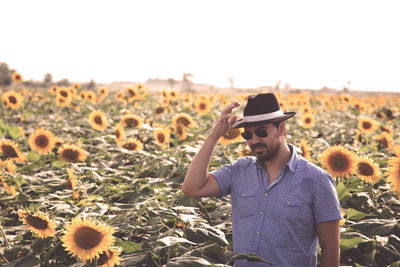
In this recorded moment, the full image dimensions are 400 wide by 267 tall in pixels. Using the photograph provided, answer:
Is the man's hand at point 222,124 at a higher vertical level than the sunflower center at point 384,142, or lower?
higher

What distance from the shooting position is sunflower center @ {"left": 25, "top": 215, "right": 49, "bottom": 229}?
2.53 meters

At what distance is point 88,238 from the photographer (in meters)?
2.19

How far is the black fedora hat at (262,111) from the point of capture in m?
2.39

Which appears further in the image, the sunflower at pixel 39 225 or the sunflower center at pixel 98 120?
the sunflower center at pixel 98 120

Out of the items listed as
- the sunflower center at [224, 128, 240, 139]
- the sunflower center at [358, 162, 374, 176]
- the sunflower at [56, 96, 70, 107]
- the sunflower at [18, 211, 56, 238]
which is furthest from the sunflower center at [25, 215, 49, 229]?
the sunflower at [56, 96, 70, 107]

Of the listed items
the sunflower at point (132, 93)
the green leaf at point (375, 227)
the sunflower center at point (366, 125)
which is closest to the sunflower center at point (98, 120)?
the sunflower at point (132, 93)

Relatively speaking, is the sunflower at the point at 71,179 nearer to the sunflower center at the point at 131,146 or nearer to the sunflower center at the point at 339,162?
the sunflower center at the point at 131,146

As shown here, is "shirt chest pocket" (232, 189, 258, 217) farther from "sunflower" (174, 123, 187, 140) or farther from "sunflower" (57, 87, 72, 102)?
"sunflower" (57, 87, 72, 102)

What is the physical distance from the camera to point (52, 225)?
251 centimetres

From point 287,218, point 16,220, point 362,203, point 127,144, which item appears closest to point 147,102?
point 127,144

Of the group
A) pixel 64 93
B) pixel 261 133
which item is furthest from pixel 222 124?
pixel 64 93

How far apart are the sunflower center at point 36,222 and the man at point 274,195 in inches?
38.4

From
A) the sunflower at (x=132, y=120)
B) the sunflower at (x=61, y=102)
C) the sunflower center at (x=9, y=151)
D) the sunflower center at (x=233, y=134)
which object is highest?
the sunflower at (x=61, y=102)

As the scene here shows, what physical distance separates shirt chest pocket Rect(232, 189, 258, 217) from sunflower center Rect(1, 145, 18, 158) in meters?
3.07
